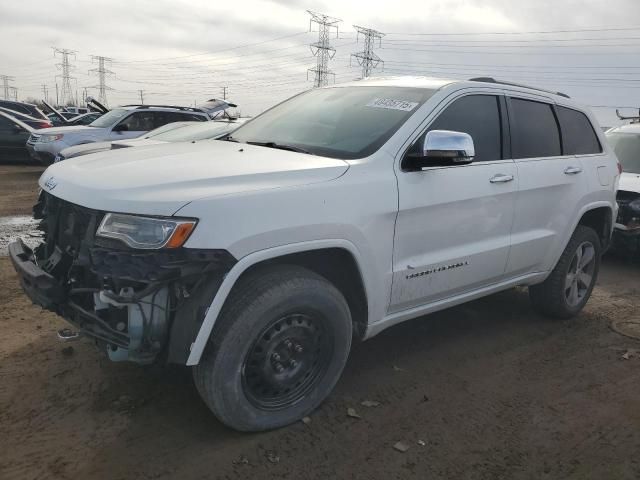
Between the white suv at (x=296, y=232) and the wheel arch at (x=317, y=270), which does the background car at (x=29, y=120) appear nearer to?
the white suv at (x=296, y=232)

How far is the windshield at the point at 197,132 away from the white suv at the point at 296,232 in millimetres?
4505

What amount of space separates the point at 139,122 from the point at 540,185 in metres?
10.9

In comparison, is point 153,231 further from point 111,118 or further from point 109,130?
point 111,118

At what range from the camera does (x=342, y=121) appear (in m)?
3.68

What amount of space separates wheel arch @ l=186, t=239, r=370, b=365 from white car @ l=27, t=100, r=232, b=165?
10.7m

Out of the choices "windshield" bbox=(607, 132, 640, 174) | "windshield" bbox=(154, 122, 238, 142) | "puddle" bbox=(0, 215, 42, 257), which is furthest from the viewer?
"windshield" bbox=(154, 122, 238, 142)

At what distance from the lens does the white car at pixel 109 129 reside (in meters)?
12.6

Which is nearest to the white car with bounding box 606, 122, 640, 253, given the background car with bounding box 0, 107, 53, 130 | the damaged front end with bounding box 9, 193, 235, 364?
the damaged front end with bounding box 9, 193, 235, 364

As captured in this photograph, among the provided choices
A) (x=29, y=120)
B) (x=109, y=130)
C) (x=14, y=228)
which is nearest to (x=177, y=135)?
(x=14, y=228)

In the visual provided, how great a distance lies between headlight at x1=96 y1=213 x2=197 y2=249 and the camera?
250 cm

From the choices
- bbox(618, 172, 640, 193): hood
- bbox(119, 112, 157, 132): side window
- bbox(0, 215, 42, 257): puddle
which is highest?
bbox(119, 112, 157, 132): side window

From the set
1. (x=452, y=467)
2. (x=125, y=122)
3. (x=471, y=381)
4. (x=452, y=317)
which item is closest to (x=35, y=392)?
(x=452, y=467)

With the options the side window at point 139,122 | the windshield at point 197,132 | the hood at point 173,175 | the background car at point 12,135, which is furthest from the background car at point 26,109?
the hood at point 173,175

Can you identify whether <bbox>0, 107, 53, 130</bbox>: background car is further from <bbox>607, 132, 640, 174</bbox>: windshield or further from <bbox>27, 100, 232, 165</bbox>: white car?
<bbox>607, 132, 640, 174</bbox>: windshield
